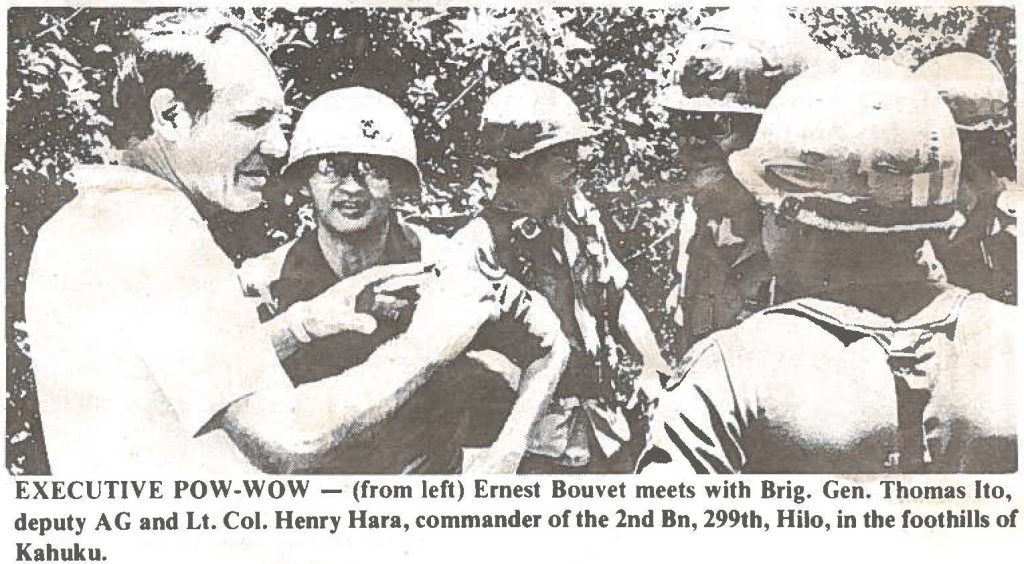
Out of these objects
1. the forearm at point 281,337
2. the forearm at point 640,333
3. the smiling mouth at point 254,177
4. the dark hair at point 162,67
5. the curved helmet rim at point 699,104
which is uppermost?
the dark hair at point 162,67

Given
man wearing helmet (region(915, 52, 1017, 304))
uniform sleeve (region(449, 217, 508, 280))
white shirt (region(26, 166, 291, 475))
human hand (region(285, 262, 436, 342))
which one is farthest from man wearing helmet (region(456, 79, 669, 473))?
man wearing helmet (region(915, 52, 1017, 304))

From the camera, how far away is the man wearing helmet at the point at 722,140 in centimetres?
173

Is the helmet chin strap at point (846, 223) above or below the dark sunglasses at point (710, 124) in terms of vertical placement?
below

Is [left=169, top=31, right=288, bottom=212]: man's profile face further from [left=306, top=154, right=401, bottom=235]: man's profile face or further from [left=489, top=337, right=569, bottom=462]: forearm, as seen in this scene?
[left=489, top=337, right=569, bottom=462]: forearm

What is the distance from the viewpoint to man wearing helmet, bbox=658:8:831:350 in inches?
68.3

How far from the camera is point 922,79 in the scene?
5.74 feet

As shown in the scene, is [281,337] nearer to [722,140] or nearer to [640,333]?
[640,333]

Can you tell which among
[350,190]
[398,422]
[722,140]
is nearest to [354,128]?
[350,190]

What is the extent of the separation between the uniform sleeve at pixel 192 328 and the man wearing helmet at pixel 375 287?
41mm

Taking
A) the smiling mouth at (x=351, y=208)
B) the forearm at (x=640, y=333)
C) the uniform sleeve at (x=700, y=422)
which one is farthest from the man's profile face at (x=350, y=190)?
the uniform sleeve at (x=700, y=422)

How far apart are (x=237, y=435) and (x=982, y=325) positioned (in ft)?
3.80

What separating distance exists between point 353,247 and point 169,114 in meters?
0.35

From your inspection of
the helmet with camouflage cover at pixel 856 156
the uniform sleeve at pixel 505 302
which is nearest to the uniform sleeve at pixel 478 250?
the uniform sleeve at pixel 505 302

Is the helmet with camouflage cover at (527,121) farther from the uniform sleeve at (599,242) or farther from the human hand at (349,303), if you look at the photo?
the human hand at (349,303)
